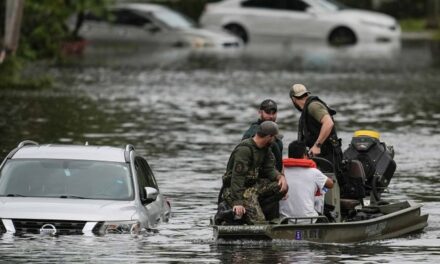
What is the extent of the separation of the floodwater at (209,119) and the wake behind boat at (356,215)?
13 centimetres

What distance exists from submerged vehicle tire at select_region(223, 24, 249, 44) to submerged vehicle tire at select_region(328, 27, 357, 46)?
3.66 meters

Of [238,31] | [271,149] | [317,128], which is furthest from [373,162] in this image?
[238,31]

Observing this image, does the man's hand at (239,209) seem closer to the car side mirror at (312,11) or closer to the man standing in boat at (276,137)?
the man standing in boat at (276,137)

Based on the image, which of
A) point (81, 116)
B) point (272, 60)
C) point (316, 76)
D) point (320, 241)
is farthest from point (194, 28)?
point (320, 241)

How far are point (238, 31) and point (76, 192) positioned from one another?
164 ft

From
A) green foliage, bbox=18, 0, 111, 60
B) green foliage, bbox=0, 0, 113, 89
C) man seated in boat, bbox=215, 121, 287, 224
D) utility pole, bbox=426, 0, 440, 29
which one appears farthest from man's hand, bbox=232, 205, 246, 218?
utility pole, bbox=426, 0, 440, 29

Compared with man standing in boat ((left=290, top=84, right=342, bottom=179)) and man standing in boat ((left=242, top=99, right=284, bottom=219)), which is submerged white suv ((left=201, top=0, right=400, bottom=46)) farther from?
man standing in boat ((left=242, top=99, right=284, bottom=219))

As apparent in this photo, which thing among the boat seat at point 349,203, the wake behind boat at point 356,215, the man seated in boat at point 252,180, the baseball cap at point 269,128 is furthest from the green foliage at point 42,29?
the baseball cap at point 269,128

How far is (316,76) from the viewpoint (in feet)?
157

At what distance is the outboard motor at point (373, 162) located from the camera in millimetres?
19938

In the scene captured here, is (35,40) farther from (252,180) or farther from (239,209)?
(239,209)

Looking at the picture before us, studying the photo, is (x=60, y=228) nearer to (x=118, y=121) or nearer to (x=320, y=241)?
(x=320, y=241)

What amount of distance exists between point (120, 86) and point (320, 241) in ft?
90.6

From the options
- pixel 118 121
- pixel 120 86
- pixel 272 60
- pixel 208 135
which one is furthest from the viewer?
pixel 272 60
